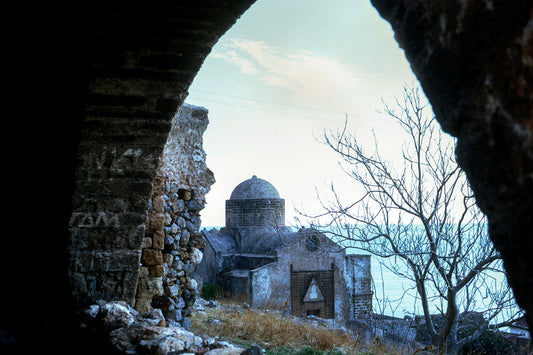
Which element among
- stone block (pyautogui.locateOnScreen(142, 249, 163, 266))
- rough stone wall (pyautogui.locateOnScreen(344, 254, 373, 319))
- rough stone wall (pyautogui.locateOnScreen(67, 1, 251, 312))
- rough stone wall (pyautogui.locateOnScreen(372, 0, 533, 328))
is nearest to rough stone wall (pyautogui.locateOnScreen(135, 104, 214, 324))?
stone block (pyautogui.locateOnScreen(142, 249, 163, 266))

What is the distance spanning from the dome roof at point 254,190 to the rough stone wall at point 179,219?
41.4ft

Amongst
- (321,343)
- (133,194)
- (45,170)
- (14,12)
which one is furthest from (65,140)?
(321,343)

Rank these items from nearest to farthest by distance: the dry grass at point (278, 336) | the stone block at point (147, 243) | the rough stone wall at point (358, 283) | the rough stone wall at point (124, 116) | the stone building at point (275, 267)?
the rough stone wall at point (124, 116) < the stone block at point (147, 243) < the dry grass at point (278, 336) < the stone building at point (275, 267) < the rough stone wall at point (358, 283)

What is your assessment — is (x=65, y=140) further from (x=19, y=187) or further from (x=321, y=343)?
(x=321, y=343)

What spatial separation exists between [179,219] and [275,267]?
38.6 ft

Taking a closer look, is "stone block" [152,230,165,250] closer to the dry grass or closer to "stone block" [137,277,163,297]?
"stone block" [137,277,163,297]

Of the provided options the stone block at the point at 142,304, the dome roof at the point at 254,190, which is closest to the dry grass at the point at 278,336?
the stone block at the point at 142,304

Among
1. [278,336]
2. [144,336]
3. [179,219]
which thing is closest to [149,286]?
[179,219]

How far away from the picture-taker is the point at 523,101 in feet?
2.46

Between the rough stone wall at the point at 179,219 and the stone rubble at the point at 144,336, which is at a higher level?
the rough stone wall at the point at 179,219

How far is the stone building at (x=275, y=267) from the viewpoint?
16844 mm

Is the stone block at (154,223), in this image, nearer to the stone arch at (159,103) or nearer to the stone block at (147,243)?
the stone block at (147,243)

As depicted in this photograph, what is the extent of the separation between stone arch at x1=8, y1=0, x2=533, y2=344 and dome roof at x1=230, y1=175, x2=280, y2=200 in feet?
51.2

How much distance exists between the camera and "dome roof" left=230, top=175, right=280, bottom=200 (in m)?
19.3
